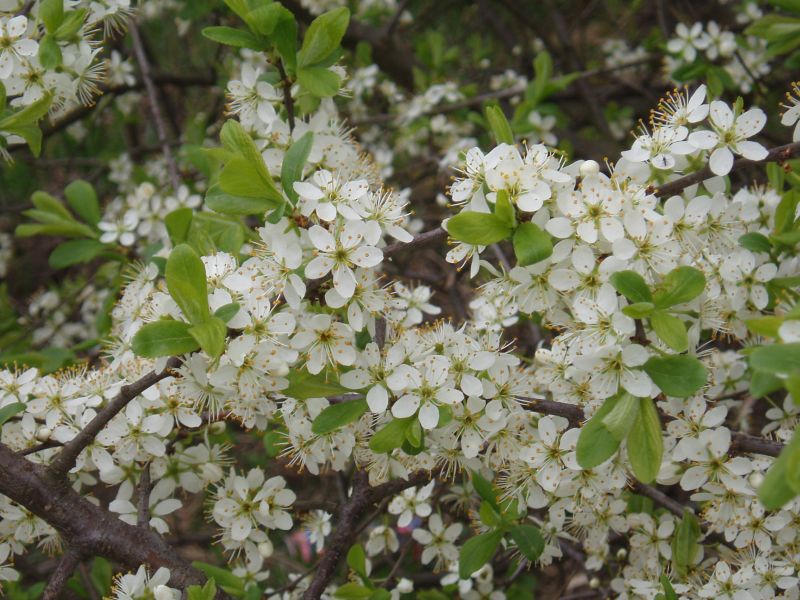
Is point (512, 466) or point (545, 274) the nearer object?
point (545, 274)

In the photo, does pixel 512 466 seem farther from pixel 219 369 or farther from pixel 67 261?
pixel 67 261

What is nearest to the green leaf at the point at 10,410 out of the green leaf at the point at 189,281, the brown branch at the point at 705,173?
the green leaf at the point at 189,281

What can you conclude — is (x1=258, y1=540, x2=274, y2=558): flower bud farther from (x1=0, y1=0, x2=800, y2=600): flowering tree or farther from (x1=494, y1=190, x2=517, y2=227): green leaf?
(x1=494, y1=190, x2=517, y2=227): green leaf

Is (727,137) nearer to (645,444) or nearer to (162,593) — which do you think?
(645,444)

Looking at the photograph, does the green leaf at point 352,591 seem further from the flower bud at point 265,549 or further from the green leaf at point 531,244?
the green leaf at point 531,244

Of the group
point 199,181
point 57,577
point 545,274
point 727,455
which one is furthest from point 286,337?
point 199,181
